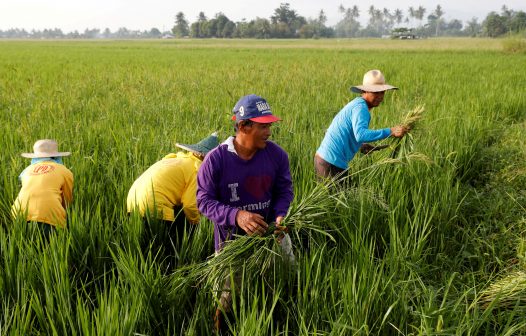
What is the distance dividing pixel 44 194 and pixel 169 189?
2.42ft

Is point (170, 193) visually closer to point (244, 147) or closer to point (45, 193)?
point (45, 193)

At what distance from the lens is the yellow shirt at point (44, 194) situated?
2521 mm

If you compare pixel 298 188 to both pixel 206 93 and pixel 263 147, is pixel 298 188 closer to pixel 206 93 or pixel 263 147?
pixel 263 147

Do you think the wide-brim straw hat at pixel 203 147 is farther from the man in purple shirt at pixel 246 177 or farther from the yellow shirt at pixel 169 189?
the man in purple shirt at pixel 246 177

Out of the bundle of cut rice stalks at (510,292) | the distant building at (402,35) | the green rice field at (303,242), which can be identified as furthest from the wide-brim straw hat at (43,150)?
the distant building at (402,35)

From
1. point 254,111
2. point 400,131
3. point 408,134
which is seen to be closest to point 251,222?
point 254,111

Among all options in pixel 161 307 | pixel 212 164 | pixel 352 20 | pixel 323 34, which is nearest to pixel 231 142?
pixel 212 164

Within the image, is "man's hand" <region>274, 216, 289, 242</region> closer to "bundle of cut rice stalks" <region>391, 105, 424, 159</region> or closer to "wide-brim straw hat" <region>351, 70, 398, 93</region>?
"bundle of cut rice stalks" <region>391, 105, 424, 159</region>

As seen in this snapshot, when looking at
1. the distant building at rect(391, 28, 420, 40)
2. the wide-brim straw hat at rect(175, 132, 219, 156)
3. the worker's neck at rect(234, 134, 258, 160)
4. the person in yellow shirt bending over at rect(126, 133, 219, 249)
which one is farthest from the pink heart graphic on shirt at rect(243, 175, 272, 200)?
the distant building at rect(391, 28, 420, 40)

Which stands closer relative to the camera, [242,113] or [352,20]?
[242,113]

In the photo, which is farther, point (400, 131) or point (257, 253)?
point (400, 131)

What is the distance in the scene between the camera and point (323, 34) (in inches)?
3836

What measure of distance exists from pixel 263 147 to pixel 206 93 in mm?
6180

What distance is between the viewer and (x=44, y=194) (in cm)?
256
